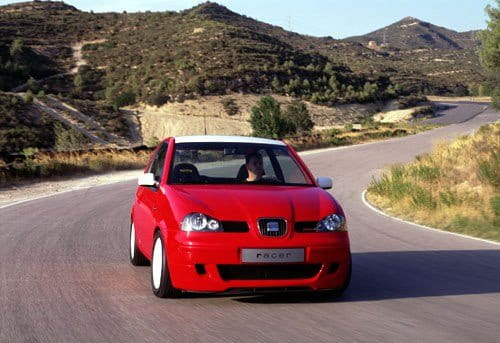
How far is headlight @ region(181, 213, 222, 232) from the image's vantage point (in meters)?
6.90

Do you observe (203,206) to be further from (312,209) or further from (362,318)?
(362,318)

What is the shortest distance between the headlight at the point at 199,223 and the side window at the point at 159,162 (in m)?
1.52

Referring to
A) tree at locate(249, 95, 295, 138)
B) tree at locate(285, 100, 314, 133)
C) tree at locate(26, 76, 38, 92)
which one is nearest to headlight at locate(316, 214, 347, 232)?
tree at locate(249, 95, 295, 138)

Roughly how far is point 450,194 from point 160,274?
1027 centimetres

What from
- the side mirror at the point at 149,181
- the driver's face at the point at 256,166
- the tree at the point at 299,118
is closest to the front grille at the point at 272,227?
the driver's face at the point at 256,166

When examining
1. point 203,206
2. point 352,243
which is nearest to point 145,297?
point 203,206

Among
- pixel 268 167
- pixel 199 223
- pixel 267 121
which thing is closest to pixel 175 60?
pixel 267 121

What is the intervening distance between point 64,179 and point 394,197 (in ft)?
41.4

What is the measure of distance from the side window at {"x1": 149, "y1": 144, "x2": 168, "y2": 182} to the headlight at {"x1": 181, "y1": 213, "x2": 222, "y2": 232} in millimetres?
1518

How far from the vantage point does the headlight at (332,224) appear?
7.12 meters

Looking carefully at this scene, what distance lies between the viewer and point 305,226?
705 centimetres

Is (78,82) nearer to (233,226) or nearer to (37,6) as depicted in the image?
(37,6)

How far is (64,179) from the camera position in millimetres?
26438

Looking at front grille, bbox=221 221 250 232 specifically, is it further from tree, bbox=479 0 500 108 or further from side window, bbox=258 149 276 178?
tree, bbox=479 0 500 108
